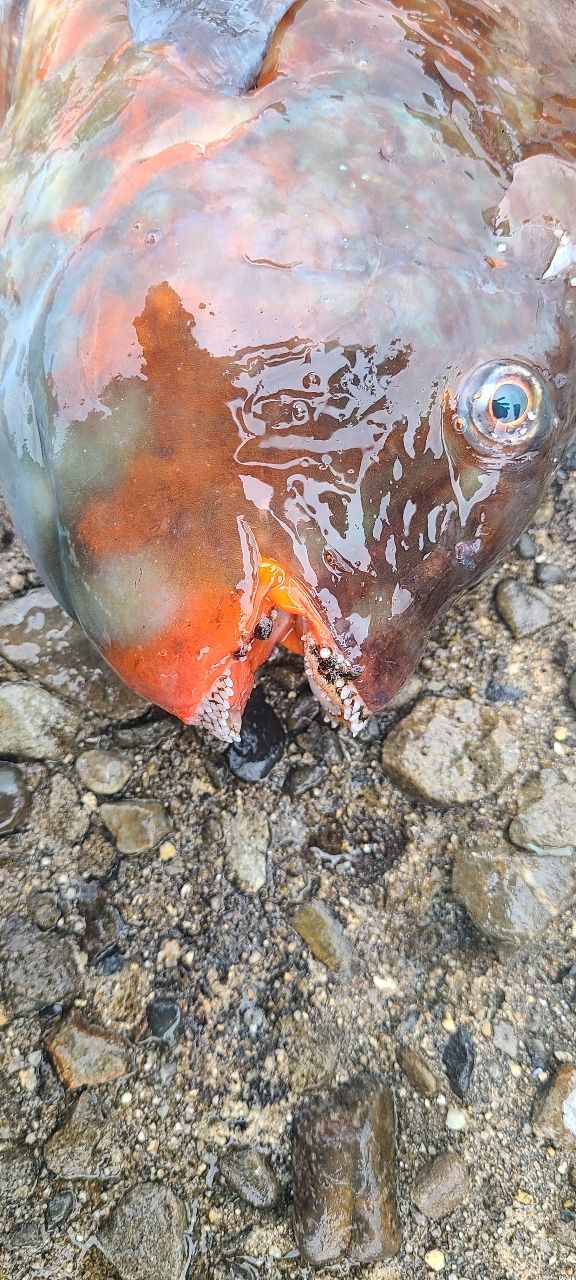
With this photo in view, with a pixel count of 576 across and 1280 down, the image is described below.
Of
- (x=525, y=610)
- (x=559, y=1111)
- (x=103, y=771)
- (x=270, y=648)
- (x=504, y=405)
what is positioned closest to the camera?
(x=504, y=405)

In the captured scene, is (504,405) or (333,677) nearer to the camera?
(504,405)

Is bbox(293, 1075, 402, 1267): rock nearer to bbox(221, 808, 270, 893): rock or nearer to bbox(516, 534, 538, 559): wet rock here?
bbox(221, 808, 270, 893): rock

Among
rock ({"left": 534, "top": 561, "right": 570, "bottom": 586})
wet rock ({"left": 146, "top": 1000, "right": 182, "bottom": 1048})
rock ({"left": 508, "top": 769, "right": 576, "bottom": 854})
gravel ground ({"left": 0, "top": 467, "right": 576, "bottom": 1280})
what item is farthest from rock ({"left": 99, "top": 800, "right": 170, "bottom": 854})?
rock ({"left": 534, "top": 561, "right": 570, "bottom": 586})

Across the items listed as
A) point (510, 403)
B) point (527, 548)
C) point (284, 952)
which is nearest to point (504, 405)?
point (510, 403)

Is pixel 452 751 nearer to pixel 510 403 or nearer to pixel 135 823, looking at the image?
pixel 135 823

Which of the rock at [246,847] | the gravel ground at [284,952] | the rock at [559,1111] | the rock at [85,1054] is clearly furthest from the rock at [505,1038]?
the rock at [85,1054]

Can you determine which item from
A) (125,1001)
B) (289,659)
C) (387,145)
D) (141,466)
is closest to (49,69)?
(387,145)
